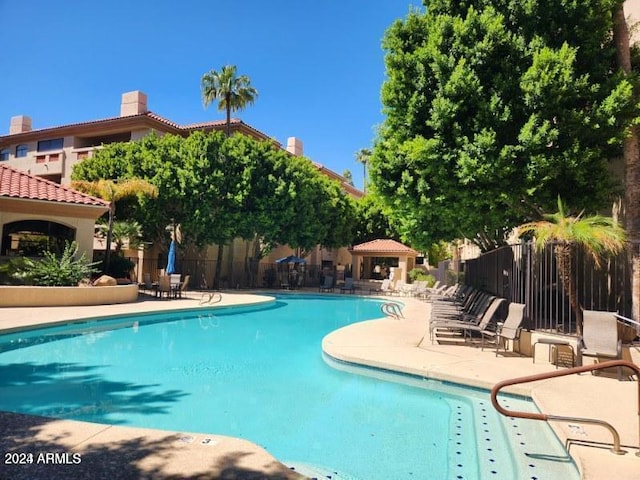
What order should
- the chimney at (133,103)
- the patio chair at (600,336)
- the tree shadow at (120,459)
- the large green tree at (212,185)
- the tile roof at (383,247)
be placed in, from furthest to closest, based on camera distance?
1. the tile roof at (383,247)
2. the chimney at (133,103)
3. the large green tree at (212,185)
4. the patio chair at (600,336)
5. the tree shadow at (120,459)

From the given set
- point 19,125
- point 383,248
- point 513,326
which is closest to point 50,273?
point 513,326

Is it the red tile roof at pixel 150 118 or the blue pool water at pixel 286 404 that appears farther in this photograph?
the red tile roof at pixel 150 118

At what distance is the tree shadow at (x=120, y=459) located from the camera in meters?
3.44

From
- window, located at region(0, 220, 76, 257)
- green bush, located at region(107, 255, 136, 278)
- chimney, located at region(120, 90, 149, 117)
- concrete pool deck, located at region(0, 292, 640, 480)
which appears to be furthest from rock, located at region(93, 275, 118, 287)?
chimney, located at region(120, 90, 149, 117)

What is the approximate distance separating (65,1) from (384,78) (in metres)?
9.78

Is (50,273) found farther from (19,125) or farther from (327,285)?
(19,125)

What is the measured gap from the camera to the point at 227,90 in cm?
3212

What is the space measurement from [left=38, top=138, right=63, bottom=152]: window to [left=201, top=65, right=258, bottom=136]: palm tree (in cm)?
1388

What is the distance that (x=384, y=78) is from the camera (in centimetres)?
1323

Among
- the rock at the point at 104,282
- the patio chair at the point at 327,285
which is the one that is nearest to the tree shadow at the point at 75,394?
the rock at the point at 104,282

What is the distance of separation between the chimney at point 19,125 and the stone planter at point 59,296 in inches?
1214

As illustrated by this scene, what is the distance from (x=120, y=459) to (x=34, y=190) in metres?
19.4

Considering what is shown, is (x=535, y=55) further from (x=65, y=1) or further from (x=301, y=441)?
(x=65, y=1)

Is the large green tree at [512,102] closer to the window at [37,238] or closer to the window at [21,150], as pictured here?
the window at [37,238]
